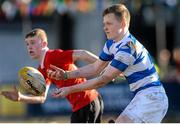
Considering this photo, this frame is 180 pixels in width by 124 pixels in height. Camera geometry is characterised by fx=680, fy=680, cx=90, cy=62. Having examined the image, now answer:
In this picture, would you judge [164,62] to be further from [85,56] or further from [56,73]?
[56,73]

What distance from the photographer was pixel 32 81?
8219 millimetres

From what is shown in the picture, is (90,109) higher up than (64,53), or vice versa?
(64,53)

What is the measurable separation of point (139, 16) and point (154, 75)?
2241 centimetres

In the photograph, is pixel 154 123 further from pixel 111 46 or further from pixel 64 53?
pixel 64 53

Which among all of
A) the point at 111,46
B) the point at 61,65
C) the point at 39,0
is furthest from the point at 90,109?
the point at 39,0

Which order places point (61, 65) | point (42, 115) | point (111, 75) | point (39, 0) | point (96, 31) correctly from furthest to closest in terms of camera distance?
1. point (96, 31)
2. point (39, 0)
3. point (42, 115)
4. point (61, 65)
5. point (111, 75)

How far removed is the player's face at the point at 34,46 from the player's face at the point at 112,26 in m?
1.45

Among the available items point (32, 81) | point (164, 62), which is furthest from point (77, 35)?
point (32, 81)

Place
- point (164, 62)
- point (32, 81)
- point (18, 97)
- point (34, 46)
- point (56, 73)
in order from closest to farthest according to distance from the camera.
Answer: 1. point (56, 73)
2. point (32, 81)
3. point (18, 97)
4. point (34, 46)
5. point (164, 62)

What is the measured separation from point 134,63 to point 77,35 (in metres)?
21.9

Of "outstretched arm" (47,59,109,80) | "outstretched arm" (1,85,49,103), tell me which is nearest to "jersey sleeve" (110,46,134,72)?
"outstretched arm" (47,59,109,80)

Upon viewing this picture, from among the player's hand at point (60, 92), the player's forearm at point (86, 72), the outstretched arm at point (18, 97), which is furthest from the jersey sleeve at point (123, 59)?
the outstretched arm at point (18, 97)

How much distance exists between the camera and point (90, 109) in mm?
9258

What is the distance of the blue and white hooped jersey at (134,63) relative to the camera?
749 centimetres
